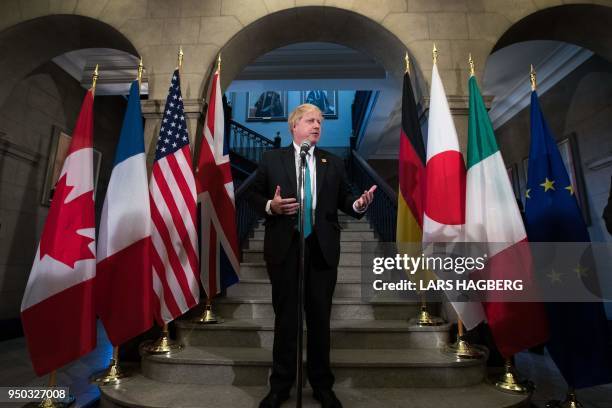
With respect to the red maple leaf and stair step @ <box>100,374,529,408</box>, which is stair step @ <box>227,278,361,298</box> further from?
the red maple leaf

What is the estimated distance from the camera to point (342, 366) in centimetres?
208

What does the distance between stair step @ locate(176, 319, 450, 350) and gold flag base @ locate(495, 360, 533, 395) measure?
1.31 feet

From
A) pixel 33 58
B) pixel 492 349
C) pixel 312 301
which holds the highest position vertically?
pixel 33 58

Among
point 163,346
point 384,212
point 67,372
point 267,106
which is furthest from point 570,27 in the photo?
point 267,106

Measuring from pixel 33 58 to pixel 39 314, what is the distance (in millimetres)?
2920

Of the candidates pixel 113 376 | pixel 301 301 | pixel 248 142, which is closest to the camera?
pixel 301 301

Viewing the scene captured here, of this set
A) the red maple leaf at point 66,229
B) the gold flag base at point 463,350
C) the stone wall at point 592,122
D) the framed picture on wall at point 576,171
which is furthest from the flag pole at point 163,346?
the framed picture on wall at point 576,171

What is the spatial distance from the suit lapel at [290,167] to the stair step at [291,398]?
113 centimetres

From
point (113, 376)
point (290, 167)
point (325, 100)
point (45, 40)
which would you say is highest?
point (325, 100)

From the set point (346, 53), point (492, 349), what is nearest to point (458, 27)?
point (346, 53)

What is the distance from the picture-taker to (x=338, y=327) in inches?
96.7

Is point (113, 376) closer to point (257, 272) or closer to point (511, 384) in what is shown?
point (257, 272)

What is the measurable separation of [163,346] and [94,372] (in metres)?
0.88

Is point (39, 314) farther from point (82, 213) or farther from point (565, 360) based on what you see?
point (565, 360)
